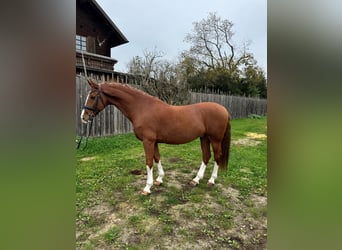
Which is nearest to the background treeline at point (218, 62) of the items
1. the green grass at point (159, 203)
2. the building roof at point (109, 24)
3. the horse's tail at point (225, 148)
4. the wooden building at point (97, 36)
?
the building roof at point (109, 24)

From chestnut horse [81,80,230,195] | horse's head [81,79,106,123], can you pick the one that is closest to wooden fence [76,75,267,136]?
horse's head [81,79,106,123]

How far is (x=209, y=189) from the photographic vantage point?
2.75 meters

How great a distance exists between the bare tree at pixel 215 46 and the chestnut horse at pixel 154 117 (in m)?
11.7

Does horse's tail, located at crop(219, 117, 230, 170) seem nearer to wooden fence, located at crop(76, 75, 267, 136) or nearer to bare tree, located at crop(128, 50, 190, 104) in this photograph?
wooden fence, located at crop(76, 75, 267, 136)

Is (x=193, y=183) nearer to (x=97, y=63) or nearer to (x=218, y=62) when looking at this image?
(x=97, y=63)

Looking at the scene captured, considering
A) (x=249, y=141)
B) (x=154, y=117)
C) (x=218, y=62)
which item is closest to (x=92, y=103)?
(x=154, y=117)

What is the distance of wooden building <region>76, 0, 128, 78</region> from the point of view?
7668mm

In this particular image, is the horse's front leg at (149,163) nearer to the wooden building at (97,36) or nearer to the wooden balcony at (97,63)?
the wooden balcony at (97,63)

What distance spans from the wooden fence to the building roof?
3158mm

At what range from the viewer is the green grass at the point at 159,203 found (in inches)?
70.0
